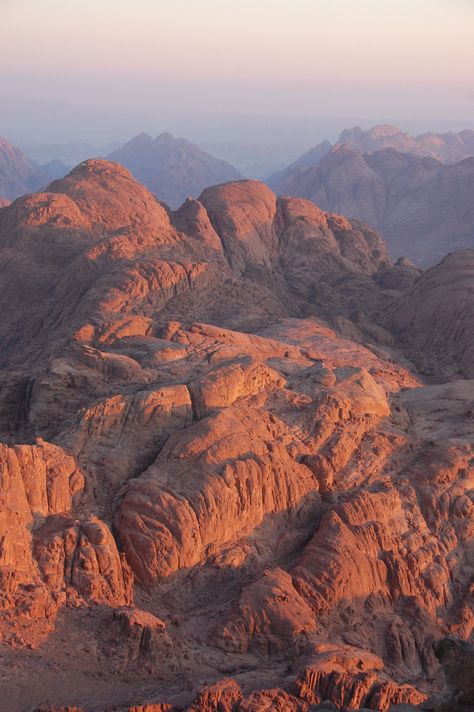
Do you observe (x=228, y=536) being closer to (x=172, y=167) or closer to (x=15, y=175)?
(x=15, y=175)

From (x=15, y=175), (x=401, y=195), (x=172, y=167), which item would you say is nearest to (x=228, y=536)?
(x=401, y=195)

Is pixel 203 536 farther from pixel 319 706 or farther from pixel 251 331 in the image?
→ pixel 251 331

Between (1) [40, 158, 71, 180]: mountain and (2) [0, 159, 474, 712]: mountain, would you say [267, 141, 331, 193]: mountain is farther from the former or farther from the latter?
(2) [0, 159, 474, 712]: mountain

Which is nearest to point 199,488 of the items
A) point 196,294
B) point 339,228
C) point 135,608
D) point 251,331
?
point 135,608

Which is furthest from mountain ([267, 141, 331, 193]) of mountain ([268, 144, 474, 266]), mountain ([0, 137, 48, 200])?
mountain ([0, 137, 48, 200])

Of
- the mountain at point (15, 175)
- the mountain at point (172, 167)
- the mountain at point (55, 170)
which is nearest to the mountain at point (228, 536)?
the mountain at point (172, 167)
